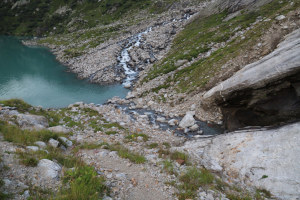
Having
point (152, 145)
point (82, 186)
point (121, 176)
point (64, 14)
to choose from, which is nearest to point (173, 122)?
point (152, 145)

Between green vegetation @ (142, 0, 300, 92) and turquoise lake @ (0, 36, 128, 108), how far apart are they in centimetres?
1115

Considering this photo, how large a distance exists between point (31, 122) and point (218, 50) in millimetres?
28231

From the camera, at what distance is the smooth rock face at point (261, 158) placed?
9.28 metres

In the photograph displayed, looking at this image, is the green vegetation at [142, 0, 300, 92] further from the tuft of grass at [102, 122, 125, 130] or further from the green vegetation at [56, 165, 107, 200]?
the green vegetation at [56, 165, 107, 200]

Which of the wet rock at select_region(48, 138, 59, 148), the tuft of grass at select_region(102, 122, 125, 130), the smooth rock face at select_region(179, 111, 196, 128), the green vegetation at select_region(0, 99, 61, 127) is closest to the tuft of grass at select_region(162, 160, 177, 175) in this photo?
the wet rock at select_region(48, 138, 59, 148)

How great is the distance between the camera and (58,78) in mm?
48781

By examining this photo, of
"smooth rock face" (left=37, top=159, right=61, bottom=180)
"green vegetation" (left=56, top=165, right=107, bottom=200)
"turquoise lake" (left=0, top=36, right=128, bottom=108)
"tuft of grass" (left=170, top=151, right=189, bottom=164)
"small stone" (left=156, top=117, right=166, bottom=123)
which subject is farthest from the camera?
"turquoise lake" (left=0, top=36, right=128, bottom=108)

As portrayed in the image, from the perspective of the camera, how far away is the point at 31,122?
15758 mm

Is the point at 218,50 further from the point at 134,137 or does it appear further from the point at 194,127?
the point at 134,137

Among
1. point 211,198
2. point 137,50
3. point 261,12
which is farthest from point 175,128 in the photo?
point 137,50

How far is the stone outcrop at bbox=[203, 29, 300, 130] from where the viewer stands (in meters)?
11.8

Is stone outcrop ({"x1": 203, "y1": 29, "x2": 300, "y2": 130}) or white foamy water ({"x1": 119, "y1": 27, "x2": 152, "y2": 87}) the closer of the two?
stone outcrop ({"x1": 203, "y1": 29, "x2": 300, "y2": 130})

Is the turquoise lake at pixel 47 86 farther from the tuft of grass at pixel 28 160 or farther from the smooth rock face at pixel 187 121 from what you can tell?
the tuft of grass at pixel 28 160

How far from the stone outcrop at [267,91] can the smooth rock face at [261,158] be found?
2.02 metres
